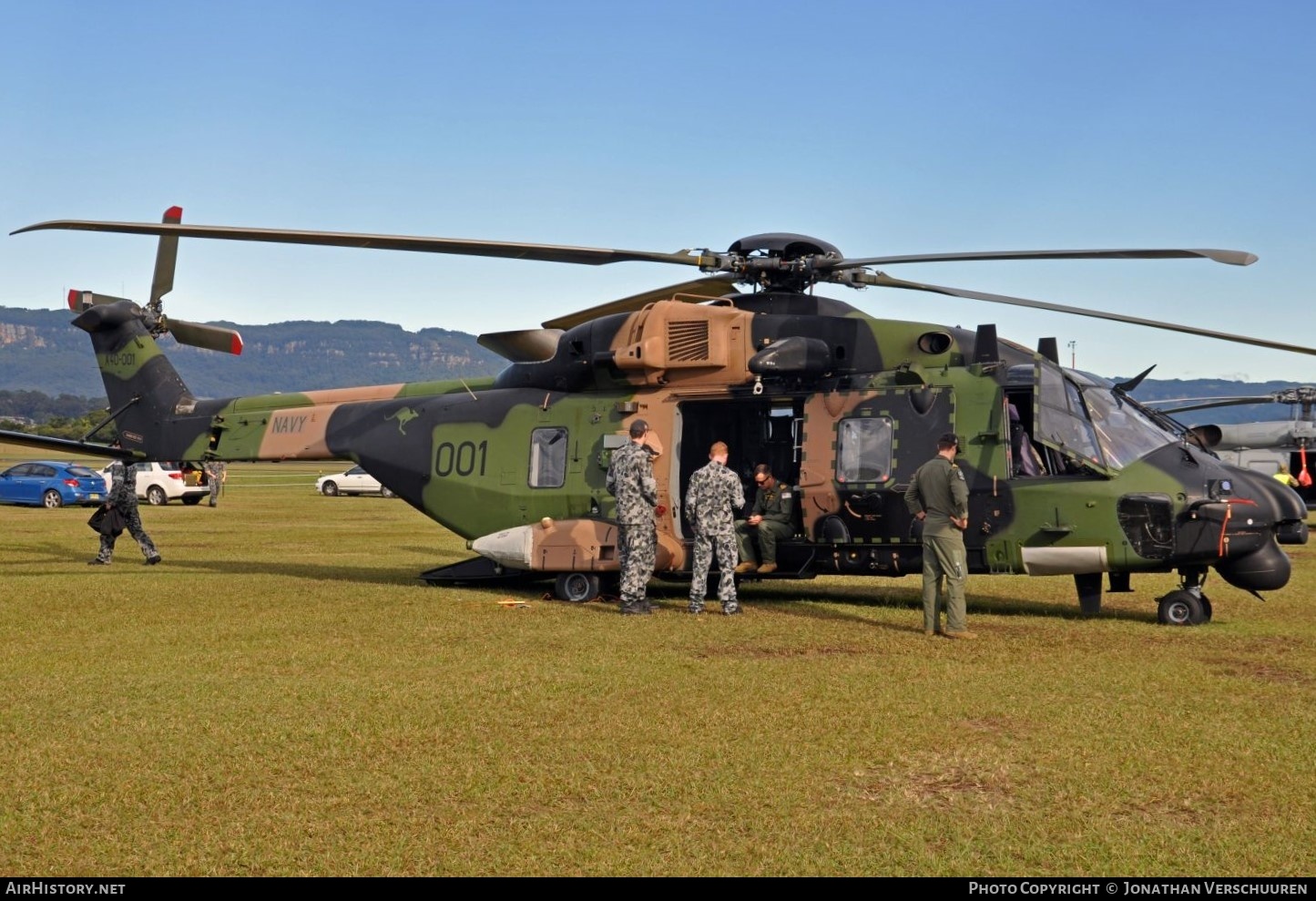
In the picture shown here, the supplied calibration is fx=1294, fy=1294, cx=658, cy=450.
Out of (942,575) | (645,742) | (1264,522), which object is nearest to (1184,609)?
(1264,522)

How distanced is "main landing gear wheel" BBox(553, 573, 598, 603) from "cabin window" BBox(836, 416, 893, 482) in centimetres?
315

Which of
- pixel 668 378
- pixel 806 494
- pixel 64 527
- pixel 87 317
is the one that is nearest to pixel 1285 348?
pixel 806 494

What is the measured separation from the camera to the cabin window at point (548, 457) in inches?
612

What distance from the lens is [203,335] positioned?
63.8ft

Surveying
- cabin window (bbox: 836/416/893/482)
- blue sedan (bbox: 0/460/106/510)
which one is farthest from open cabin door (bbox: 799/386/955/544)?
blue sedan (bbox: 0/460/106/510)

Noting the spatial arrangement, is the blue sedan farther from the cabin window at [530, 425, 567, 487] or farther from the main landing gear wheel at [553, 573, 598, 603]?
the main landing gear wheel at [553, 573, 598, 603]

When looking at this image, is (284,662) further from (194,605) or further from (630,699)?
(194,605)

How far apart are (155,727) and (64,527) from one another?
24.0 meters

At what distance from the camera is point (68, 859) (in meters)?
5.33

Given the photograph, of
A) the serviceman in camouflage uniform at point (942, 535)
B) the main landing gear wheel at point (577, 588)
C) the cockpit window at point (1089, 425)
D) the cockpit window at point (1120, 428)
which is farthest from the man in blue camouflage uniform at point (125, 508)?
the cockpit window at point (1120, 428)

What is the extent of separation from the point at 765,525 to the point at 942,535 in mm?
2577

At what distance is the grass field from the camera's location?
554 centimetres

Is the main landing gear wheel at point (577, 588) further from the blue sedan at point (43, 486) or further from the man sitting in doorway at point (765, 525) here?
the blue sedan at point (43, 486)

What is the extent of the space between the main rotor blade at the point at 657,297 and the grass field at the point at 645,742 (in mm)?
3686
